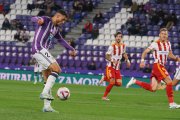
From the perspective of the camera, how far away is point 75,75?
109 feet

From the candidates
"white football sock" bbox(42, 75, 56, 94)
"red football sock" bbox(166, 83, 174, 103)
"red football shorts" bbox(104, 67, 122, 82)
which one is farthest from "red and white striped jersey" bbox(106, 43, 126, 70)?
"white football sock" bbox(42, 75, 56, 94)

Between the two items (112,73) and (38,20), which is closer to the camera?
(38,20)

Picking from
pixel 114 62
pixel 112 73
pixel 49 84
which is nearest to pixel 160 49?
pixel 112 73

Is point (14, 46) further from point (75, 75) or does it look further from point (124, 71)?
point (124, 71)

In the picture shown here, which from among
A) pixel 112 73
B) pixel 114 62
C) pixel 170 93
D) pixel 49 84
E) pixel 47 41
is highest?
pixel 47 41

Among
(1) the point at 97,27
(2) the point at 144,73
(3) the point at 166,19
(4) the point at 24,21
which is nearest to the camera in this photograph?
(2) the point at 144,73

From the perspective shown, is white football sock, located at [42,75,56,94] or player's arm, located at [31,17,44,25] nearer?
white football sock, located at [42,75,56,94]

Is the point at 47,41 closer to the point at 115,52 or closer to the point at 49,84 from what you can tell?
the point at 49,84

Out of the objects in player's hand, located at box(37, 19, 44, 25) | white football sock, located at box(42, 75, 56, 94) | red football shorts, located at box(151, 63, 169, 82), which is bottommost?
red football shorts, located at box(151, 63, 169, 82)

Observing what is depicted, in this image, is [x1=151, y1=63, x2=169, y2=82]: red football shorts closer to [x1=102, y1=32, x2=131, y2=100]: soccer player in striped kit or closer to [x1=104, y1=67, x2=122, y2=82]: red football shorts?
[x1=102, y1=32, x2=131, y2=100]: soccer player in striped kit

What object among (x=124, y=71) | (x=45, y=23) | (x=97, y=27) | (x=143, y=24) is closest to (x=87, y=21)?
(x=97, y=27)

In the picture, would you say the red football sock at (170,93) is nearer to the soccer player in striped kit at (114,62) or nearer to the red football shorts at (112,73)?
the soccer player in striped kit at (114,62)

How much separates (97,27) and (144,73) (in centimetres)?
648

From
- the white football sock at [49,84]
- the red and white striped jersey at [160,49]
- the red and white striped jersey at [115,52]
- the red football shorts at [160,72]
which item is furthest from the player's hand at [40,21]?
the red and white striped jersey at [115,52]
